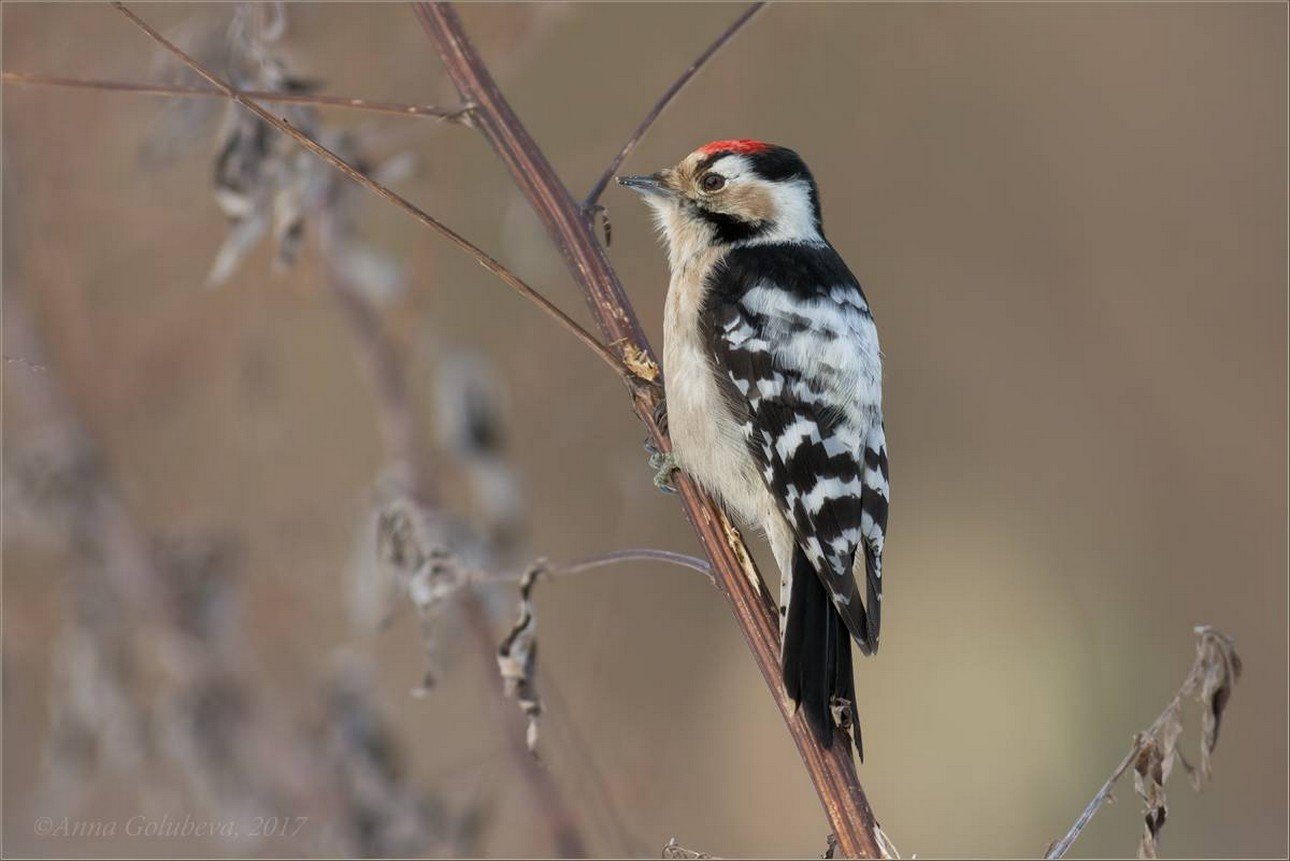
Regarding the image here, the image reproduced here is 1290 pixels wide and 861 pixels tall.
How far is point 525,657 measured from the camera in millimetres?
2131

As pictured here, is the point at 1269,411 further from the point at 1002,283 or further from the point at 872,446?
the point at 872,446

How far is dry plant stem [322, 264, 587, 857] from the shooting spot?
293 centimetres

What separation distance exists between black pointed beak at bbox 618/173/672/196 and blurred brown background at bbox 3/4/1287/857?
12.4 inches

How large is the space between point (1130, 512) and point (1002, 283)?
117cm

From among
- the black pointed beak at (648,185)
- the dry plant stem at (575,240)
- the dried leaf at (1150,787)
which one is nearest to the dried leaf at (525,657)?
the dry plant stem at (575,240)

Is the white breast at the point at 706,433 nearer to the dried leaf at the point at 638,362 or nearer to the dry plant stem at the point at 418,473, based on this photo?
the dried leaf at the point at 638,362

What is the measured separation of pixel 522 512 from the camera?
10.4 feet

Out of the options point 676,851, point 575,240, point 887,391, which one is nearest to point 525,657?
point 676,851

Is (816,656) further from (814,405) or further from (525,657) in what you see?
(814,405)

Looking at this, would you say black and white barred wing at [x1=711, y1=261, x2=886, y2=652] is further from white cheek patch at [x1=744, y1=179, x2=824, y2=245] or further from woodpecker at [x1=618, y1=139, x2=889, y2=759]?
white cheek patch at [x1=744, y1=179, x2=824, y2=245]

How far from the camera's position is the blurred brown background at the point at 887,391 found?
3.62m

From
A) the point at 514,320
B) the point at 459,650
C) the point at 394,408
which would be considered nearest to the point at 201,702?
the point at 459,650

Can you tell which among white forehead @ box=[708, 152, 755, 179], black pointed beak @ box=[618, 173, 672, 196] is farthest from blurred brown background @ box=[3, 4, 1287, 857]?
white forehead @ box=[708, 152, 755, 179]

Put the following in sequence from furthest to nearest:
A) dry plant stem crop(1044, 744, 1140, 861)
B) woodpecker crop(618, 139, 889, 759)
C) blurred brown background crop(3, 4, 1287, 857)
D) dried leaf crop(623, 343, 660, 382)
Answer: blurred brown background crop(3, 4, 1287, 857), woodpecker crop(618, 139, 889, 759), dried leaf crop(623, 343, 660, 382), dry plant stem crop(1044, 744, 1140, 861)
